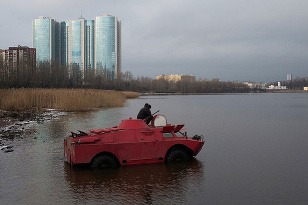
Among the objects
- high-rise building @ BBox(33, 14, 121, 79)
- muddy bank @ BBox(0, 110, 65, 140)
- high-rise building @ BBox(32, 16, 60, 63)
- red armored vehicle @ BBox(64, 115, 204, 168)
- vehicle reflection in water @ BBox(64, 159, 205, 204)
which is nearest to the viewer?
vehicle reflection in water @ BBox(64, 159, 205, 204)

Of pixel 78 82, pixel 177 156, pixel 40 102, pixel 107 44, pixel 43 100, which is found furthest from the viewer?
pixel 107 44

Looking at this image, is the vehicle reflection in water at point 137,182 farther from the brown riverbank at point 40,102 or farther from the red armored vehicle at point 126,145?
the brown riverbank at point 40,102

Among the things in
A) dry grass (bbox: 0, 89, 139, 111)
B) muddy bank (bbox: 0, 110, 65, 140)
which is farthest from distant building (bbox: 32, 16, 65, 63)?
muddy bank (bbox: 0, 110, 65, 140)

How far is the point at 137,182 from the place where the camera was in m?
10.2

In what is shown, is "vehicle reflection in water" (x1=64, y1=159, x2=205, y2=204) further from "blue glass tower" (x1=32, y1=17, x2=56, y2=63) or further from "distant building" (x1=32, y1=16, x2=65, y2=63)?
"blue glass tower" (x1=32, y1=17, x2=56, y2=63)

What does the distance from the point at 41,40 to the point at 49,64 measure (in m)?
33.6

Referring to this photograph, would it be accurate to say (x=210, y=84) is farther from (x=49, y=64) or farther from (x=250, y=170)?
(x=250, y=170)

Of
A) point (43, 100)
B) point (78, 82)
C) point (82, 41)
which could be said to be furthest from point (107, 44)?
point (43, 100)

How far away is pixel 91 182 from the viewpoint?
34.0 feet

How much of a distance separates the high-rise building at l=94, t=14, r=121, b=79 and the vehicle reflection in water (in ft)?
384

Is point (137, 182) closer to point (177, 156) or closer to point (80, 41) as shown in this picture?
point (177, 156)

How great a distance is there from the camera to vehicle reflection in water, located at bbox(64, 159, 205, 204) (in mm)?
8789

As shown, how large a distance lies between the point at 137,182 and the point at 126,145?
1752mm

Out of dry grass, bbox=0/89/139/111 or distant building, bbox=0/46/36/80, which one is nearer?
dry grass, bbox=0/89/139/111
